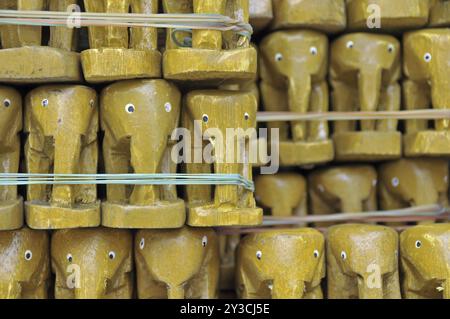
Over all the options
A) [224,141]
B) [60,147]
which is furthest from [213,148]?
[60,147]

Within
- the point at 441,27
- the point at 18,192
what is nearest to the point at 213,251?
the point at 18,192

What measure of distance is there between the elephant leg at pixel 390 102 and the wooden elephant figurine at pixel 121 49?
48 centimetres


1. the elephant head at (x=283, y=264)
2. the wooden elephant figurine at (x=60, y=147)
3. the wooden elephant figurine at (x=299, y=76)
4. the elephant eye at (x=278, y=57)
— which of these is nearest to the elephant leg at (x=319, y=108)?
the wooden elephant figurine at (x=299, y=76)

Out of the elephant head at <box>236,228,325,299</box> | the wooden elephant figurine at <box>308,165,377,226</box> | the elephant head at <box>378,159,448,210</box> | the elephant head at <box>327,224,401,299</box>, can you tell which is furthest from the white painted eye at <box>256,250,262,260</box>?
the elephant head at <box>378,159,448,210</box>

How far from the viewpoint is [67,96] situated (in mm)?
994

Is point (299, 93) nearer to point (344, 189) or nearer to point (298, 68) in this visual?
point (298, 68)

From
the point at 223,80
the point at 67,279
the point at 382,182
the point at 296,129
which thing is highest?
the point at 223,80

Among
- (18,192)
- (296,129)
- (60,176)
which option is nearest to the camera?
(60,176)

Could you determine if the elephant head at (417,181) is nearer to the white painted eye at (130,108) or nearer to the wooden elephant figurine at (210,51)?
the wooden elephant figurine at (210,51)

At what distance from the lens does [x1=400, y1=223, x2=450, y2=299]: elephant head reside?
3.46 feet

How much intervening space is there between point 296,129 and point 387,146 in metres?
0.18

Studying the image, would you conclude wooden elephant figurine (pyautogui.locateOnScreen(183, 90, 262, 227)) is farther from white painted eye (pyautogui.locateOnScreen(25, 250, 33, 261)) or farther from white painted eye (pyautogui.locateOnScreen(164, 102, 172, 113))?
white painted eye (pyautogui.locateOnScreen(25, 250, 33, 261))

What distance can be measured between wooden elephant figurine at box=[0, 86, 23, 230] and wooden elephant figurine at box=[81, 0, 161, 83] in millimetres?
142

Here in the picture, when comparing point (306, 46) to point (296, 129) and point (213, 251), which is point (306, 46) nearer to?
point (296, 129)
